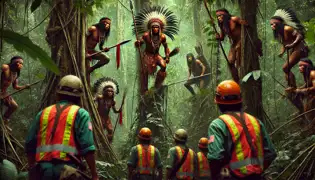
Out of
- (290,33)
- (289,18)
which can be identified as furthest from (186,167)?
(289,18)

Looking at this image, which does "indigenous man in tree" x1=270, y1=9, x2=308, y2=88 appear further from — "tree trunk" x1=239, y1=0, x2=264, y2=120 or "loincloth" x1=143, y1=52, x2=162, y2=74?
"loincloth" x1=143, y1=52, x2=162, y2=74

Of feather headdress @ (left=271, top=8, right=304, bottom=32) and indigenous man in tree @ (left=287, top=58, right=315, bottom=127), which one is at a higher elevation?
feather headdress @ (left=271, top=8, right=304, bottom=32)

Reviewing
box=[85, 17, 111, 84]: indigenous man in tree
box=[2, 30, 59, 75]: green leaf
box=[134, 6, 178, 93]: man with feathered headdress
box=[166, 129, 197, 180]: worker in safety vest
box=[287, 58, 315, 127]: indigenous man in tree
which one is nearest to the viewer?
box=[2, 30, 59, 75]: green leaf

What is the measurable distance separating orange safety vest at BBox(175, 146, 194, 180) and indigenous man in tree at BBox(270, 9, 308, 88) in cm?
393

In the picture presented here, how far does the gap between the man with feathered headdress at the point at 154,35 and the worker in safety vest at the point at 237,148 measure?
7.30 metres

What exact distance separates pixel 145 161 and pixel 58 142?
363 cm

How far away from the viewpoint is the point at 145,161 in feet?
24.2

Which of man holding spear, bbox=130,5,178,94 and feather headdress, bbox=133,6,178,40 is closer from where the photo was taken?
man holding spear, bbox=130,5,178,94

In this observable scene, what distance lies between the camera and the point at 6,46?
1966 cm

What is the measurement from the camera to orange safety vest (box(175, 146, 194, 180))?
7.27m

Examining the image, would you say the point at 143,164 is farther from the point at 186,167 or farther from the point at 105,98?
the point at 105,98

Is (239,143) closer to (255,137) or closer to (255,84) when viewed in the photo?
(255,137)

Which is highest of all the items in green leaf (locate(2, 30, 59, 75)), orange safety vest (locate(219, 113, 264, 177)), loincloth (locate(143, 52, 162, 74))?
loincloth (locate(143, 52, 162, 74))

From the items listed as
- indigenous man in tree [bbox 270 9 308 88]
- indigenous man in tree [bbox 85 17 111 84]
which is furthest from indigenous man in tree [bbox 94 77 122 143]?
indigenous man in tree [bbox 270 9 308 88]
